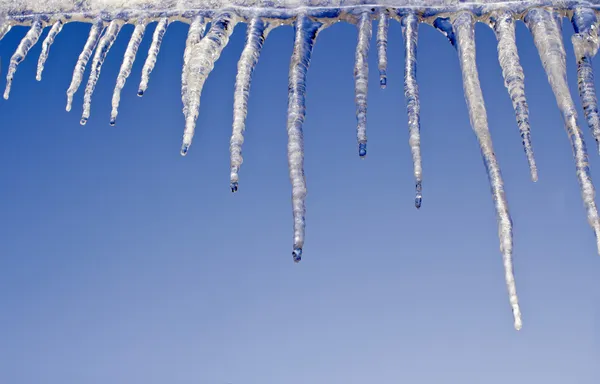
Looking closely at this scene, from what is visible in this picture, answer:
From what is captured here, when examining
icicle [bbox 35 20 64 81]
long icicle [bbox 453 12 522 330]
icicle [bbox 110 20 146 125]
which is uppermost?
icicle [bbox 35 20 64 81]

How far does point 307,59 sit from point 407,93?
341 millimetres

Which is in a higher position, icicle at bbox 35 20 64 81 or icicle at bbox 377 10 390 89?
icicle at bbox 35 20 64 81

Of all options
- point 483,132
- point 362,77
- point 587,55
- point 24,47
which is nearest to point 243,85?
point 362,77

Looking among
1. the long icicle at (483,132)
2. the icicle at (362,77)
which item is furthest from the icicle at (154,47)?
the long icicle at (483,132)

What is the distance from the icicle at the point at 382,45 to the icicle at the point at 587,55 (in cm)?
56

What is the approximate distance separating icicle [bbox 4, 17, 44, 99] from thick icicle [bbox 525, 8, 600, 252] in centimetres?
166

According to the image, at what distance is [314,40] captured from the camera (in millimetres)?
2164

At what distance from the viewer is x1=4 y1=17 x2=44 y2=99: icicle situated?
240 centimetres

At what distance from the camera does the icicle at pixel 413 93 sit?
6.09 ft

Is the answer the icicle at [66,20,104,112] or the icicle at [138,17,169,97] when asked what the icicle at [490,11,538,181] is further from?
the icicle at [66,20,104,112]

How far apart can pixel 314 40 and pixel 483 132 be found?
2.03ft

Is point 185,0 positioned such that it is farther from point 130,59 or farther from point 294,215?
point 294,215

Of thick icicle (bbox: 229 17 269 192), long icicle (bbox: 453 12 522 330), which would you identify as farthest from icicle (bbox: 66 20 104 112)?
long icicle (bbox: 453 12 522 330)

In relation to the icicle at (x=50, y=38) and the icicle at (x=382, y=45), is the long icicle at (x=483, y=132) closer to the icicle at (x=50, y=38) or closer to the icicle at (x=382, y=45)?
the icicle at (x=382, y=45)
